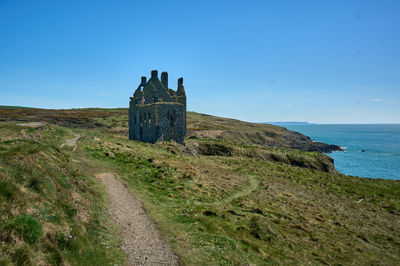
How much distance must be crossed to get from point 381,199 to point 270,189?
15701 mm

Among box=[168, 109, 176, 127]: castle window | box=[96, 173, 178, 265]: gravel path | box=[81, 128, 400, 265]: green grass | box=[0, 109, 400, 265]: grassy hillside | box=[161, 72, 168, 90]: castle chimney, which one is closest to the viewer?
box=[0, 109, 400, 265]: grassy hillside

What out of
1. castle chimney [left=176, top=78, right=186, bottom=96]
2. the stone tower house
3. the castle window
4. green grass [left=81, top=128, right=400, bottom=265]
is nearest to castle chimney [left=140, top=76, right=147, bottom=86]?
the stone tower house

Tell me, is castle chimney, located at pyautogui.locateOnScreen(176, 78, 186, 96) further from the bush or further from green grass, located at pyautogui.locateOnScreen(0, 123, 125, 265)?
the bush

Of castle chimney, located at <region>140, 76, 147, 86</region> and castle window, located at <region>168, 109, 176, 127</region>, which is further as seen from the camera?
castle chimney, located at <region>140, 76, 147, 86</region>

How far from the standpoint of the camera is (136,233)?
12109 millimetres

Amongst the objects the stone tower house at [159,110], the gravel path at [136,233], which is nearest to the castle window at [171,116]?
the stone tower house at [159,110]

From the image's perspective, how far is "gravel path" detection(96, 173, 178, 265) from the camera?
33.0ft

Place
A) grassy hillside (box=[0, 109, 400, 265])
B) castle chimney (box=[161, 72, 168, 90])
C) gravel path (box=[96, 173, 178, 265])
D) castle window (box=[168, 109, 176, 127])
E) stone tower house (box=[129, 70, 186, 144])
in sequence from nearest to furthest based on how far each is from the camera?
grassy hillside (box=[0, 109, 400, 265]) < gravel path (box=[96, 173, 178, 265]) < stone tower house (box=[129, 70, 186, 144]) < castle window (box=[168, 109, 176, 127]) < castle chimney (box=[161, 72, 168, 90])

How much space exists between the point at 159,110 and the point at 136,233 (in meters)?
30.6

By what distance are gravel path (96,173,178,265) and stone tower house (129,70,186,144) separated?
24121 mm

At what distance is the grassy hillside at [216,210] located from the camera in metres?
9.20

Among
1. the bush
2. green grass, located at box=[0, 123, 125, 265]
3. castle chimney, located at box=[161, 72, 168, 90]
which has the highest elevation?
castle chimney, located at box=[161, 72, 168, 90]

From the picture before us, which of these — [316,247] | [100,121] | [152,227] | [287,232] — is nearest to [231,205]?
[287,232]

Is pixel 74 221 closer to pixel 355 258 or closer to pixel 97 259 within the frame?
pixel 97 259
